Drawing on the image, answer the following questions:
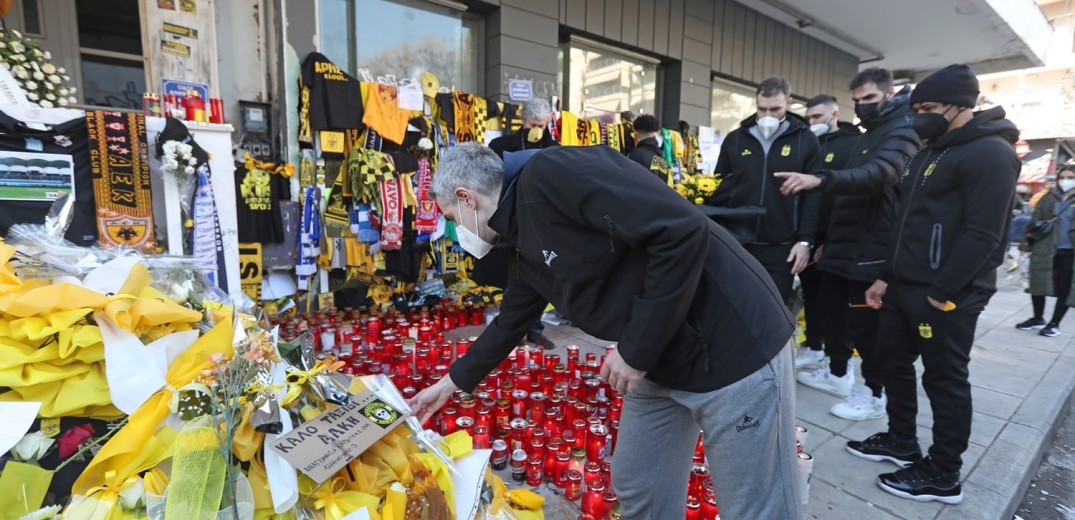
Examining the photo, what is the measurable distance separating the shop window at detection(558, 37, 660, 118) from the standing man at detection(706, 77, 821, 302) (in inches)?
149

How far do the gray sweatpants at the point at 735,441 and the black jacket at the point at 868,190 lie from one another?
5.96ft

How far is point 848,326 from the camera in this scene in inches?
128

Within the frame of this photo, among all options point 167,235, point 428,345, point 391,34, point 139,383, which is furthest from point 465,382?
point 391,34

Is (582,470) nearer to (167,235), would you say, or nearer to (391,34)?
(167,235)

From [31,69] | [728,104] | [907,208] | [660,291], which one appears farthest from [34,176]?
[728,104]

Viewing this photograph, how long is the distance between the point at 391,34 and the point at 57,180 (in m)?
3.10

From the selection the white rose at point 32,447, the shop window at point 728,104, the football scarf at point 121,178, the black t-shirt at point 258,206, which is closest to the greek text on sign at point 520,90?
the black t-shirt at point 258,206

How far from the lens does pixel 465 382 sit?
1766 millimetres

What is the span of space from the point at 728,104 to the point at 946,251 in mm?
7079

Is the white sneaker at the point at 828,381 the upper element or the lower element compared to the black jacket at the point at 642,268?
lower

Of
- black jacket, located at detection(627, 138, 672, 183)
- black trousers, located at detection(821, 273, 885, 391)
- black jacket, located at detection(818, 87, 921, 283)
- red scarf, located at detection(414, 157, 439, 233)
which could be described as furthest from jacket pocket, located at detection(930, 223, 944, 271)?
red scarf, located at detection(414, 157, 439, 233)

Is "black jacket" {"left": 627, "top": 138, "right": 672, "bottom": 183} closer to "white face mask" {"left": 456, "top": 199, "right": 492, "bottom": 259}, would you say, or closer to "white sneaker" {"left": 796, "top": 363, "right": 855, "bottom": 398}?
"white sneaker" {"left": 796, "top": 363, "right": 855, "bottom": 398}

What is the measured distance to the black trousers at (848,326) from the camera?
3080 millimetres

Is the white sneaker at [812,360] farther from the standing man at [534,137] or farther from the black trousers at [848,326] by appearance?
the standing man at [534,137]
